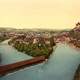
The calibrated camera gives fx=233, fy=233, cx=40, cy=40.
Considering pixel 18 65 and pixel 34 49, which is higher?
pixel 34 49

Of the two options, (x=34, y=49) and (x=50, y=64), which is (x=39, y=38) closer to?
(x=34, y=49)

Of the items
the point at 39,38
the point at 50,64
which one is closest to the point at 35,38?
the point at 39,38

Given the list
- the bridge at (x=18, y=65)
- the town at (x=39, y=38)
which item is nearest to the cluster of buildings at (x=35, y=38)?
the town at (x=39, y=38)

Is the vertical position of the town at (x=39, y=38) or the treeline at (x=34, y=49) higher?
the town at (x=39, y=38)

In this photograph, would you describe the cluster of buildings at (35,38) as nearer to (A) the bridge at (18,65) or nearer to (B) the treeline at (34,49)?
(B) the treeline at (34,49)

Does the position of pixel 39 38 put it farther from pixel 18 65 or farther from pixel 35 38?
pixel 18 65

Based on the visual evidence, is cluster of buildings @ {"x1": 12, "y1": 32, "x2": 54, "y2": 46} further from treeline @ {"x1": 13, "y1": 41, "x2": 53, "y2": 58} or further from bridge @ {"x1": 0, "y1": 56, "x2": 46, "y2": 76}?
bridge @ {"x1": 0, "y1": 56, "x2": 46, "y2": 76}
